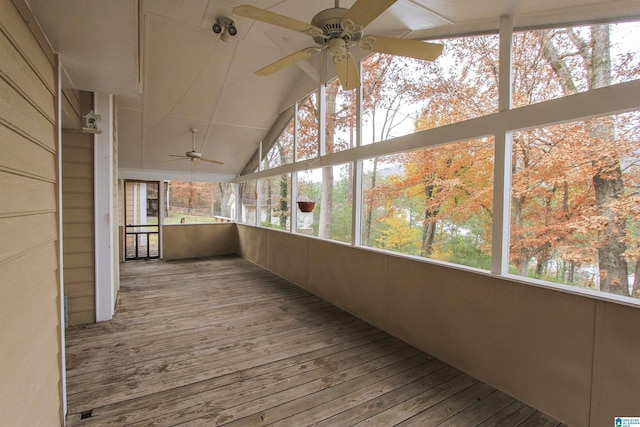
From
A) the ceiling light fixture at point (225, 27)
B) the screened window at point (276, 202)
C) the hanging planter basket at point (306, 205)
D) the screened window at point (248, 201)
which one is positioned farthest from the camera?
the screened window at point (248, 201)

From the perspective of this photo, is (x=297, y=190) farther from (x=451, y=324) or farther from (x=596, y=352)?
(x=596, y=352)

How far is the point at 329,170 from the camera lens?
5.04 metres

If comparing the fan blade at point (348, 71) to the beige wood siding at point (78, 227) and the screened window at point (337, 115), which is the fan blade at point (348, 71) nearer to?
the screened window at point (337, 115)

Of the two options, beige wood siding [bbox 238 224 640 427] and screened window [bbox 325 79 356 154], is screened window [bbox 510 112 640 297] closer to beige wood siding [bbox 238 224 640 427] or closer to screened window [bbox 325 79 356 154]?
beige wood siding [bbox 238 224 640 427]

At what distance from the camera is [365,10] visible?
1.51 m

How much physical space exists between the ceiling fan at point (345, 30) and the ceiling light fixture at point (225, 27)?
216 centimetres

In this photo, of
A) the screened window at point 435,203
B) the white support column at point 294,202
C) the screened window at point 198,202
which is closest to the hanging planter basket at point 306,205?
the screened window at point 435,203

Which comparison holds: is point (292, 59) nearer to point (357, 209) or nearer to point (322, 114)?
point (357, 209)

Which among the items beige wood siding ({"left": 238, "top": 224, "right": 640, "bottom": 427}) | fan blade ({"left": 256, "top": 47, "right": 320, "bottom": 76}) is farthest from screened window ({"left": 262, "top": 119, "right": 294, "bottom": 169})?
fan blade ({"left": 256, "top": 47, "right": 320, "bottom": 76})

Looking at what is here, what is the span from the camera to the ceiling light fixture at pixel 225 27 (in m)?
3.53

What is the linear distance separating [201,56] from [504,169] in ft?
14.8

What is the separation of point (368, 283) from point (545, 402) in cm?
189

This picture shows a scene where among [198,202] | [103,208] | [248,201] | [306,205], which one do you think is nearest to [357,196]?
[306,205]

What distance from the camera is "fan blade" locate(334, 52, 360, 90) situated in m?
1.99
